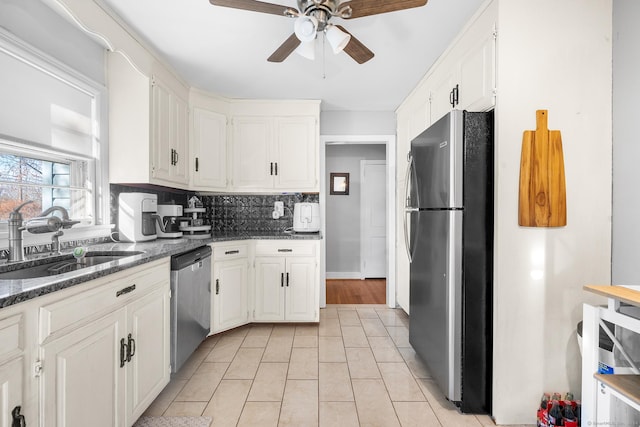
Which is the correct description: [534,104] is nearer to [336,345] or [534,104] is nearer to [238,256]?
[336,345]

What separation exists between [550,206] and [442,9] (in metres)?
1.29

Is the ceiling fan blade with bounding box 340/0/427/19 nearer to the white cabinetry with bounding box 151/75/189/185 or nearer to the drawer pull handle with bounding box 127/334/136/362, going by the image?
the white cabinetry with bounding box 151/75/189/185

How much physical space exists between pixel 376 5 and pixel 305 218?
7.40ft

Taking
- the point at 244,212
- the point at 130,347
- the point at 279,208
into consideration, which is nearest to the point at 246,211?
the point at 244,212

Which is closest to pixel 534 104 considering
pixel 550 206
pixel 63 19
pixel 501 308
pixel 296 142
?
pixel 550 206

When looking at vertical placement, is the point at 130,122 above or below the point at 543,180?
above

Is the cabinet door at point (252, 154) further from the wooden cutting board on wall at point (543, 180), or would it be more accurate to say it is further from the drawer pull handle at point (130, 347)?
the wooden cutting board on wall at point (543, 180)

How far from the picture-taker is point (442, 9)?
1968 millimetres

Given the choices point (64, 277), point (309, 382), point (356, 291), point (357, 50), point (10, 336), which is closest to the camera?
point (10, 336)

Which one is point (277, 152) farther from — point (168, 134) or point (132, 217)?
point (132, 217)

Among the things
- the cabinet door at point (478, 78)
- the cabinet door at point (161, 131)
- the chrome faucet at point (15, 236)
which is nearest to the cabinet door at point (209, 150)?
the cabinet door at point (161, 131)

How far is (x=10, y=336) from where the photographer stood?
96cm

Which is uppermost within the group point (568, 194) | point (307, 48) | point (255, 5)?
point (255, 5)

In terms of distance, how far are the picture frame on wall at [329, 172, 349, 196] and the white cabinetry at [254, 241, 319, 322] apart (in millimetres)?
2342
